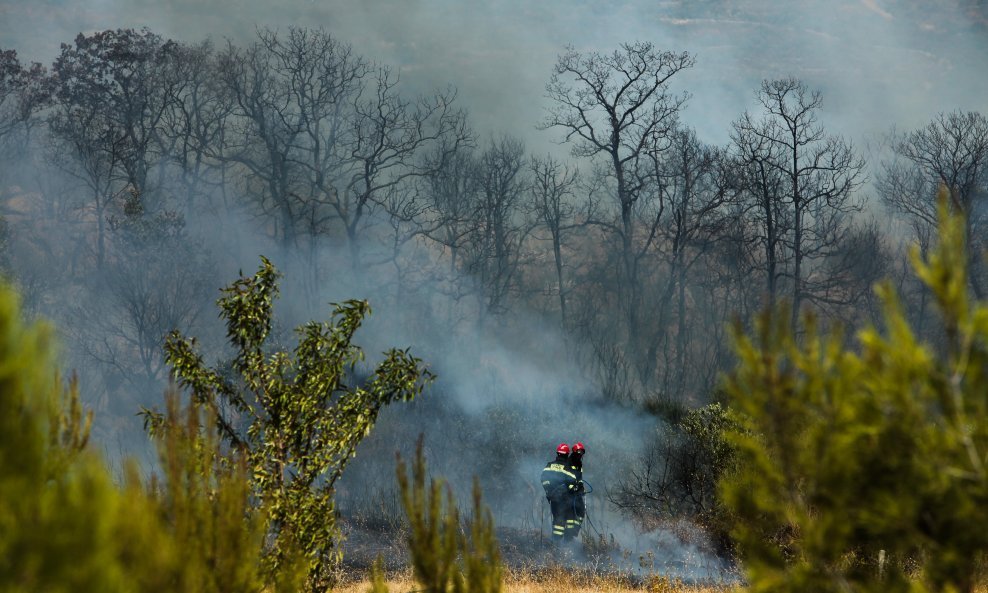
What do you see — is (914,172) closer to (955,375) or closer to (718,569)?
(718,569)

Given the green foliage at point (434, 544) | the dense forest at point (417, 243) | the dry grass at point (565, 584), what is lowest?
the dry grass at point (565, 584)

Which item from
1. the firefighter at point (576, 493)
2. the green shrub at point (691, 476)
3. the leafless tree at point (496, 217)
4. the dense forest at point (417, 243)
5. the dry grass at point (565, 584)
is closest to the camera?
the dry grass at point (565, 584)

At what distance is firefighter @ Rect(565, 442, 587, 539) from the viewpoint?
13.2m

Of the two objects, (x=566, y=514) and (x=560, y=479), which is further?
(x=566, y=514)

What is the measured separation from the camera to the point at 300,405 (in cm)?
755

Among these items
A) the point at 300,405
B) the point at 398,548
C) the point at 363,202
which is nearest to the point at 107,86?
the point at 363,202

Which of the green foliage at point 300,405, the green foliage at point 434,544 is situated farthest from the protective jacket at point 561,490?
the green foliage at point 434,544

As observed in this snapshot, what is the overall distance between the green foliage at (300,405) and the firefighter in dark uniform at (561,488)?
563 centimetres

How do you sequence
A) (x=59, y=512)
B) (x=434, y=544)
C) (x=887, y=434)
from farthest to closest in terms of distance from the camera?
1. (x=434, y=544)
2. (x=887, y=434)
3. (x=59, y=512)

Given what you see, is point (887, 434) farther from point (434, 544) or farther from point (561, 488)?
point (561, 488)

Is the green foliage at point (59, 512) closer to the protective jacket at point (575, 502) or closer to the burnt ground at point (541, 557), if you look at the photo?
the burnt ground at point (541, 557)

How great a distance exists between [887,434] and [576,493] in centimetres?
1048

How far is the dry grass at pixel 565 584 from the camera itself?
11.7 m

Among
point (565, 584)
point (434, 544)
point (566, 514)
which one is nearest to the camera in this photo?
point (434, 544)
